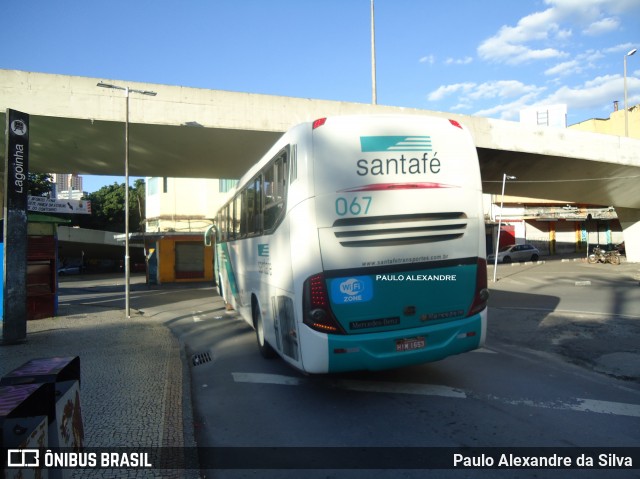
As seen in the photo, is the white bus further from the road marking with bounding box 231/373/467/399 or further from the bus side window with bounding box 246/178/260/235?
the bus side window with bounding box 246/178/260/235

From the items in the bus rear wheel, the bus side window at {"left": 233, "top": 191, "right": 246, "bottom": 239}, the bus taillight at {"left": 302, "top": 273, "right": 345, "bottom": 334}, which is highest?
the bus side window at {"left": 233, "top": 191, "right": 246, "bottom": 239}

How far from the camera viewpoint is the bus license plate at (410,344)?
5.00 m

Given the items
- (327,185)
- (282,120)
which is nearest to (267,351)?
(327,185)

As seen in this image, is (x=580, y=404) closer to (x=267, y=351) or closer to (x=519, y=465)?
Answer: (x=519, y=465)

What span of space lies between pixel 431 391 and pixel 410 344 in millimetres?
1109

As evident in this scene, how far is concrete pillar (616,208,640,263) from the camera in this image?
28.8 meters

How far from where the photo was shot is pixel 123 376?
21.8 ft

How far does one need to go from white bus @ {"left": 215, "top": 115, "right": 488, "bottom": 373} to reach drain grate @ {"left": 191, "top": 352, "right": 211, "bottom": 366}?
3080mm

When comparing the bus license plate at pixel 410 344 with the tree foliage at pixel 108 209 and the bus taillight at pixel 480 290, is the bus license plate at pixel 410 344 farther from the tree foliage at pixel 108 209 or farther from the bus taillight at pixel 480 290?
the tree foliage at pixel 108 209

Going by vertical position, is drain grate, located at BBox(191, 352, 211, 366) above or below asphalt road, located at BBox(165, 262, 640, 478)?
below

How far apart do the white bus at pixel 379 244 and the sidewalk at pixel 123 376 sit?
5.42 feet

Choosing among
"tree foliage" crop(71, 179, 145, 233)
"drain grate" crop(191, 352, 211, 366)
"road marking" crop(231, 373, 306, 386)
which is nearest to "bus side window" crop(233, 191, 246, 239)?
"drain grate" crop(191, 352, 211, 366)

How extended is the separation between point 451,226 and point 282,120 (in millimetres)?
10513

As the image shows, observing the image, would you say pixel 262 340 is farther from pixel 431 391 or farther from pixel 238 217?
pixel 431 391
